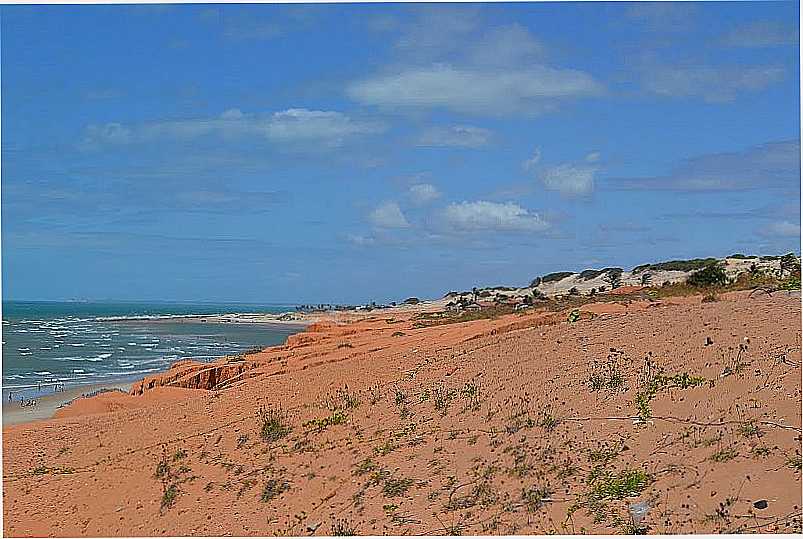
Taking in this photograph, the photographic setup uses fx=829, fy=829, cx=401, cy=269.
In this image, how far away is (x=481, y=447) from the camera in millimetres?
7777

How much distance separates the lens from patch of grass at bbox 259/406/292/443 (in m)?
9.58

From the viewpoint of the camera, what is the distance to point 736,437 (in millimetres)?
6590

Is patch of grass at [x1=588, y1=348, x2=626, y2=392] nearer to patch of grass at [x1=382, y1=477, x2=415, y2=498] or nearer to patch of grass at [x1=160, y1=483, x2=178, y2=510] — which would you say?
patch of grass at [x1=382, y1=477, x2=415, y2=498]

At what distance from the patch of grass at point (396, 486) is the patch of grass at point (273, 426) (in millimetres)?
2542

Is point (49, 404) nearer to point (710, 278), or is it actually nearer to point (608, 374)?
point (608, 374)

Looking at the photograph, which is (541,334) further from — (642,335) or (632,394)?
(632,394)

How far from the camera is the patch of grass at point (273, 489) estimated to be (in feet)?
24.7

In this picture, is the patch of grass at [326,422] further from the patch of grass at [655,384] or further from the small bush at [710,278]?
the small bush at [710,278]

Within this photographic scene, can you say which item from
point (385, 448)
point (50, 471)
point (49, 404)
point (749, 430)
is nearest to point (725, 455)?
point (749, 430)

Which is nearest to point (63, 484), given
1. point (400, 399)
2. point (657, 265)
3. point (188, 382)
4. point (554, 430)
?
point (400, 399)

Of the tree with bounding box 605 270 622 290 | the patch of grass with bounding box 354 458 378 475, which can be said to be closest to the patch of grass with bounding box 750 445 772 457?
the patch of grass with bounding box 354 458 378 475

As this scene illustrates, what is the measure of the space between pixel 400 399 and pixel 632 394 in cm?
308

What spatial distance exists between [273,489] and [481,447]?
1.97m

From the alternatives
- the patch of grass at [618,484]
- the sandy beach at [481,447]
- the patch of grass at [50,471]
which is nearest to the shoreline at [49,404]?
the sandy beach at [481,447]
